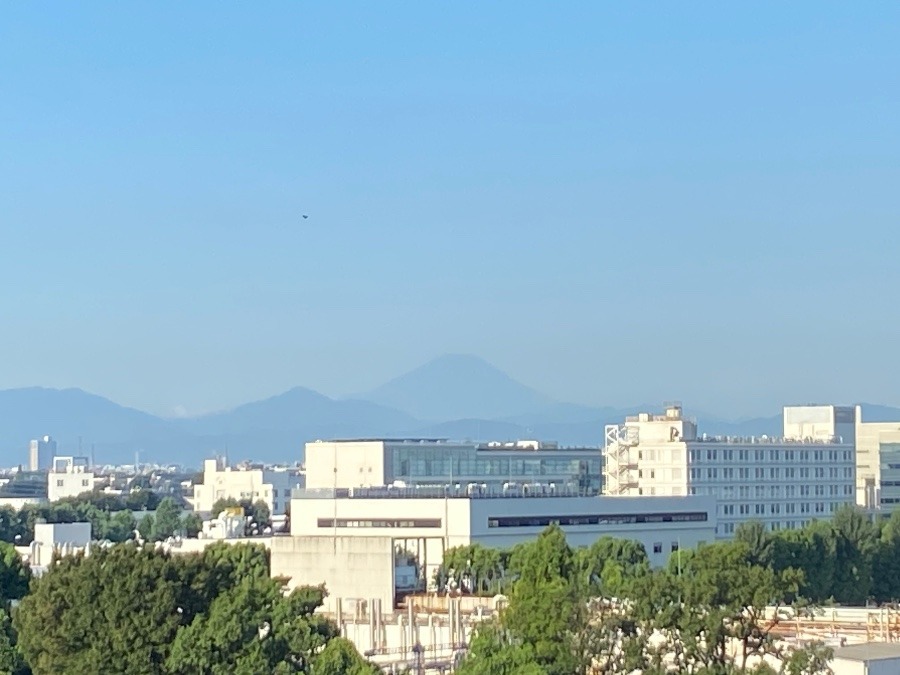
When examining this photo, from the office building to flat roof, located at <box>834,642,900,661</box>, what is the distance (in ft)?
178

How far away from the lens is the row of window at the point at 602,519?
7225cm

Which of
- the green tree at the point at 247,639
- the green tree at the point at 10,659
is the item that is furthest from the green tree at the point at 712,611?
the green tree at the point at 10,659

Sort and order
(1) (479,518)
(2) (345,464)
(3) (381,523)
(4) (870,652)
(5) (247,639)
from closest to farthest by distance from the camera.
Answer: (4) (870,652)
(5) (247,639)
(1) (479,518)
(3) (381,523)
(2) (345,464)

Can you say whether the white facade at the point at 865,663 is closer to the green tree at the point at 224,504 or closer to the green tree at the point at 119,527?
the green tree at the point at 119,527

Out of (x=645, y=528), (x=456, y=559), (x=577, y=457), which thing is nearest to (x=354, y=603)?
(x=456, y=559)

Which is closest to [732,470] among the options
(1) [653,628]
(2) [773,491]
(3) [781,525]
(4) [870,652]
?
(2) [773,491]

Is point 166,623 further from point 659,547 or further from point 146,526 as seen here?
point 146,526

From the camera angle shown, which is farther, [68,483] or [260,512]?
[68,483]

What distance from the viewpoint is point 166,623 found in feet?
100

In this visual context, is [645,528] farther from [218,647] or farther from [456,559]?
[218,647]

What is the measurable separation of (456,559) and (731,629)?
33888 mm

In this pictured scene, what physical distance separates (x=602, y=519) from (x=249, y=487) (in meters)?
75.9

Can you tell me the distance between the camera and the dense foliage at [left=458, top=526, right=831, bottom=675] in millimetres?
28469

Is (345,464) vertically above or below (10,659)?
above
